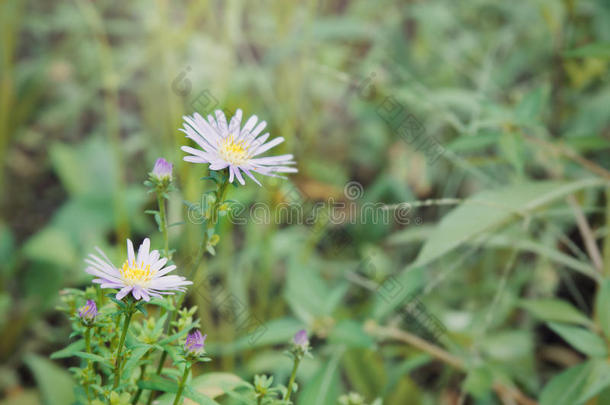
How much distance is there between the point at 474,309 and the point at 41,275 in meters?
0.91

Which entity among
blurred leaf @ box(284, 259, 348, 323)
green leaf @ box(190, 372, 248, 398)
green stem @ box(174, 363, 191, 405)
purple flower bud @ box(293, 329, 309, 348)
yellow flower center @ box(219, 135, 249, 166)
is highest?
yellow flower center @ box(219, 135, 249, 166)

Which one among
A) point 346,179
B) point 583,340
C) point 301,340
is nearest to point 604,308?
point 583,340

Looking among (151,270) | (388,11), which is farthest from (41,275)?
(388,11)

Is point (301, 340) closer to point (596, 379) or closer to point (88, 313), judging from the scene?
point (88, 313)

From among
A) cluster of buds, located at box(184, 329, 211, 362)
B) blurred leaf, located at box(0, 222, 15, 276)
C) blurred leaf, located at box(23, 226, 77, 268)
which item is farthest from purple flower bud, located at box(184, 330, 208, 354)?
blurred leaf, located at box(0, 222, 15, 276)

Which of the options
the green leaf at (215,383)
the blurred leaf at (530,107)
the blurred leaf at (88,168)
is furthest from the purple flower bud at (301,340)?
the blurred leaf at (88,168)

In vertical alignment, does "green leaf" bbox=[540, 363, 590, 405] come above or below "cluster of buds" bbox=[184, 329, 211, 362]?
below

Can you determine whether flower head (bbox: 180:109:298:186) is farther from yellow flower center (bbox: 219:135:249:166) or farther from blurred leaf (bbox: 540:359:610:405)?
blurred leaf (bbox: 540:359:610:405)

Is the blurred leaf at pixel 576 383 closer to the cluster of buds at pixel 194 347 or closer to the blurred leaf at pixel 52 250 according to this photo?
the cluster of buds at pixel 194 347

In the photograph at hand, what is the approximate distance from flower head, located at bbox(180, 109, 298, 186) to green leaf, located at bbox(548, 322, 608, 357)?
1.32 ft

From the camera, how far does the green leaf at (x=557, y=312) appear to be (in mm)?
675

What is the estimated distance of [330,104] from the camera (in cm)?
174

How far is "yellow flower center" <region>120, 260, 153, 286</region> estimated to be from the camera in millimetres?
369

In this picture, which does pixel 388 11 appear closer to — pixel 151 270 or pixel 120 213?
pixel 120 213
